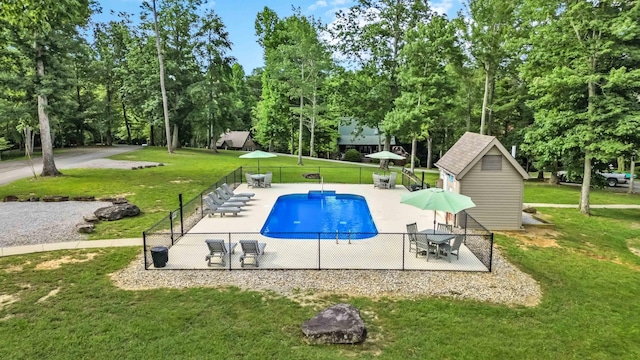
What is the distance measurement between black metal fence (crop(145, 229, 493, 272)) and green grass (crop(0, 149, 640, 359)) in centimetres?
139

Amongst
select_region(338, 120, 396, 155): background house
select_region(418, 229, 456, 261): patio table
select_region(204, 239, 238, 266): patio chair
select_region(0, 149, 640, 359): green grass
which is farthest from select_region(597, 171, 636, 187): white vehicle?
select_region(204, 239, 238, 266): patio chair

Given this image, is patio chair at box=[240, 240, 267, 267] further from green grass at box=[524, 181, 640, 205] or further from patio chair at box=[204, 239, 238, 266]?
green grass at box=[524, 181, 640, 205]

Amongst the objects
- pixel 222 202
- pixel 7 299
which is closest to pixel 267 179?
pixel 222 202

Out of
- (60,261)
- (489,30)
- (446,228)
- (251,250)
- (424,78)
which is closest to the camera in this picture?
(251,250)

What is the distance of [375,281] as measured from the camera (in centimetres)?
1099

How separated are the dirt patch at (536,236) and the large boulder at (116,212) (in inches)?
638

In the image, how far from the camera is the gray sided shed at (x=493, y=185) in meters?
17.0

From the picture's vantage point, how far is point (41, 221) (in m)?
16.5

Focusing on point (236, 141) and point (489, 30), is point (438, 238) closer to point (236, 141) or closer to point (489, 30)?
point (489, 30)

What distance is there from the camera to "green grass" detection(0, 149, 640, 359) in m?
7.67

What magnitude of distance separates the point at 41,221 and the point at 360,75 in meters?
26.5

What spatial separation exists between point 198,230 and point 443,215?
35.9 feet

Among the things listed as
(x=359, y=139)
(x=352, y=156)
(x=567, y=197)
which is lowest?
(x=567, y=197)

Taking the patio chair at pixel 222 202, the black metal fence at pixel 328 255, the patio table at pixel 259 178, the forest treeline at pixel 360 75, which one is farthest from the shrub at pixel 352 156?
the black metal fence at pixel 328 255
